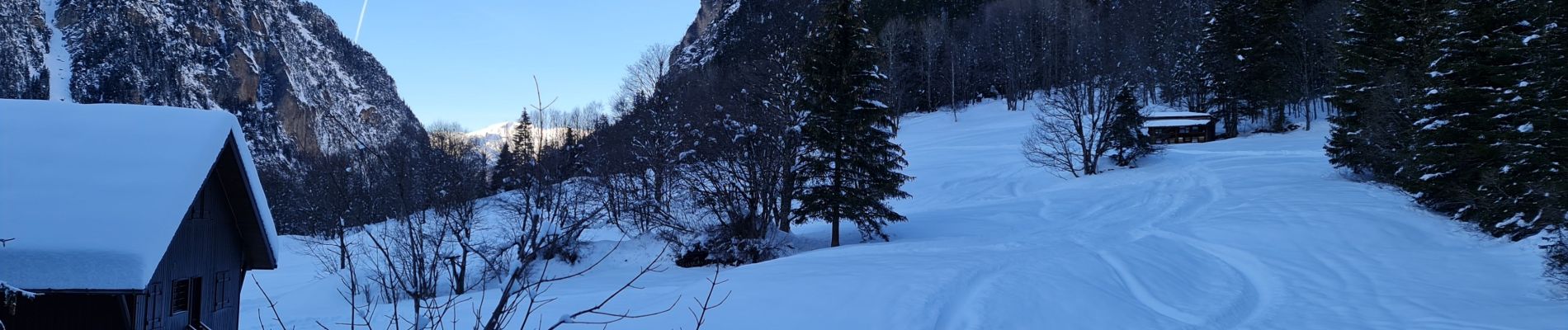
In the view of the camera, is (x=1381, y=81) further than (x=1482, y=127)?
Yes

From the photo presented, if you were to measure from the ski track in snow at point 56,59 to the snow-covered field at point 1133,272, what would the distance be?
99.2m

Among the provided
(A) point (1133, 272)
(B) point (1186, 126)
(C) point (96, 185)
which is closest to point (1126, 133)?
(B) point (1186, 126)

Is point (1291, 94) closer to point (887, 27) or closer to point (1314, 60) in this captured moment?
point (1314, 60)

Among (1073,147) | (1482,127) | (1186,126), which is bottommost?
(1482,127)

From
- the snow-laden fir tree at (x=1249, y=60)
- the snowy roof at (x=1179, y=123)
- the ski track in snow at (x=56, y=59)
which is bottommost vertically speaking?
the snowy roof at (x=1179, y=123)

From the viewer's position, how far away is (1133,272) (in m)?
12.8

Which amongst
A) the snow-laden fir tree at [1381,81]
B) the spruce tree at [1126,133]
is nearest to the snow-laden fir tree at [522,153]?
the snow-laden fir tree at [1381,81]

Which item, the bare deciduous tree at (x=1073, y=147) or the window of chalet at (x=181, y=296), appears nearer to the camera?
the window of chalet at (x=181, y=296)

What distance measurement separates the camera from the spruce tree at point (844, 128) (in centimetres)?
2023

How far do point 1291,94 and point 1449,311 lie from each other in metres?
45.1

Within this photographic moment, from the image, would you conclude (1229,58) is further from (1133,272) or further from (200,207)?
(200,207)

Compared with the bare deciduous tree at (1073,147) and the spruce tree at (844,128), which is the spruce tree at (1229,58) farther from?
the spruce tree at (844,128)

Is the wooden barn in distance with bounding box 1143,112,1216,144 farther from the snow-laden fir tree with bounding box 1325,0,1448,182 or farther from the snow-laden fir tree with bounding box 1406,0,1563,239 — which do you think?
the snow-laden fir tree with bounding box 1406,0,1563,239

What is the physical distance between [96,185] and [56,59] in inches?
4951
